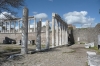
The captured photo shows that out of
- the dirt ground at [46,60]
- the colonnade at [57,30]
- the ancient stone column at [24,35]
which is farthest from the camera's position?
the colonnade at [57,30]

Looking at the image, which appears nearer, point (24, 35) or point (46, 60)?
point (46, 60)

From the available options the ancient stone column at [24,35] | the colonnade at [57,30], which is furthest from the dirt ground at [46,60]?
the colonnade at [57,30]

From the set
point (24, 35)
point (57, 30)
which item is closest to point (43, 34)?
point (57, 30)

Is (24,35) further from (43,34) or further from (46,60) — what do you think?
(43,34)

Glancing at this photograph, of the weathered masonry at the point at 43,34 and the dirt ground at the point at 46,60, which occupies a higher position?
the weathered masonry at the point at 43,34

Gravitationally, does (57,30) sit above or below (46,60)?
above

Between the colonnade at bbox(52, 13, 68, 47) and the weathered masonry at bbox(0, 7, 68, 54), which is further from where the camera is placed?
the colonnade at bbox(52, 13, 68, 47)

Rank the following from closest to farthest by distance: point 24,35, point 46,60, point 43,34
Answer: point 46,60 < point 24,35 < point 43,34

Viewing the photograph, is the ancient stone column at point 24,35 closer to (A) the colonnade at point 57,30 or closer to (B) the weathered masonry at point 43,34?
(B) the weathered masonry at point 43,34

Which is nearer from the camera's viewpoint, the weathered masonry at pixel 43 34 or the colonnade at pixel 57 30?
the weathered masonry at pixel 43 34

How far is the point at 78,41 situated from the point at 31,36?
11.7 m

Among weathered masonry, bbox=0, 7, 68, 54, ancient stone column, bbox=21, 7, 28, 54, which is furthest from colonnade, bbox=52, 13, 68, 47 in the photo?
ancient stone column, bbox=21, 7, 28, 54

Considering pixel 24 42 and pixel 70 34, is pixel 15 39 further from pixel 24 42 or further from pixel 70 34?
pixel 24 42

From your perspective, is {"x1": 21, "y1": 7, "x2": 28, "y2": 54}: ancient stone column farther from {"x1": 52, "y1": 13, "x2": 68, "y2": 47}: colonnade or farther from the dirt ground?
{"x1": 52, "y1": 13, "x2": 68, "y2": 47}: colonnade
